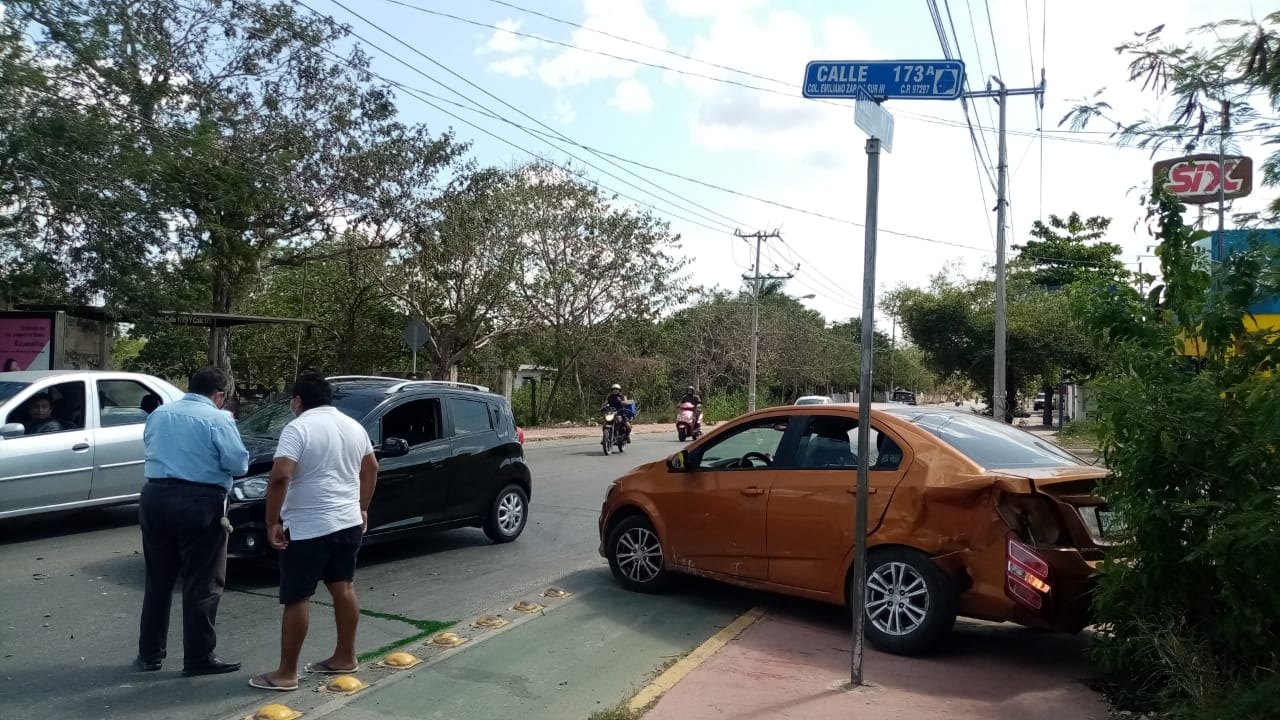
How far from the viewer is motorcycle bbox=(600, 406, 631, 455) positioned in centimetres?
2094

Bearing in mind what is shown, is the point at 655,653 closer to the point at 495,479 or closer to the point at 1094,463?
the point at 1094,463

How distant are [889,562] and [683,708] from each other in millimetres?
1807

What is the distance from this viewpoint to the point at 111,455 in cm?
934

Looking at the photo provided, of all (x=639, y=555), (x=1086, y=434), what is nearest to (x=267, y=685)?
(x=639, y=555)

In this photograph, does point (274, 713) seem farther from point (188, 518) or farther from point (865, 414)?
point (865, 414)

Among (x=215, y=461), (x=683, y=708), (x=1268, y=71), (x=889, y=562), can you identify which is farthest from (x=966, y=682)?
(x=215, y=461)

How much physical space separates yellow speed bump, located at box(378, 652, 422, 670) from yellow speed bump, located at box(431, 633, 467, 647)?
1.12ft

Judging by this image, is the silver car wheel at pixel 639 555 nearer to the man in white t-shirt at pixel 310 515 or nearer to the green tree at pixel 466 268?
the man in white t-shirt at pixel 310 515

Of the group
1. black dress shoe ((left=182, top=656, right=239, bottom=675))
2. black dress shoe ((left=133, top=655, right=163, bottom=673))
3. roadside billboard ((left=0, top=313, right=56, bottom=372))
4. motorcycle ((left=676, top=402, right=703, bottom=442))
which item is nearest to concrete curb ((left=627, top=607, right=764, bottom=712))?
black dress shoe ((left=182, top=656, right=239, bottom=675))

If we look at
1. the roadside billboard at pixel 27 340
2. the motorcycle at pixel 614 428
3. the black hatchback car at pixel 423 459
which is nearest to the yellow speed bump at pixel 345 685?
the black hatchback car at pixel 423 459

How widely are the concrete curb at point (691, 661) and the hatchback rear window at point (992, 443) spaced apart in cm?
184

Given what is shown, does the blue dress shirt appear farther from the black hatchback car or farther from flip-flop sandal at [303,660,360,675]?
the black hatchback car

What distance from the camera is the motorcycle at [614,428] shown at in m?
20.9

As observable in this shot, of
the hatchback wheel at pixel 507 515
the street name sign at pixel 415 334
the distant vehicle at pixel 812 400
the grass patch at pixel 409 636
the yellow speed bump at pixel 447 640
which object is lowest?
the grass patch at pixel 409 636
